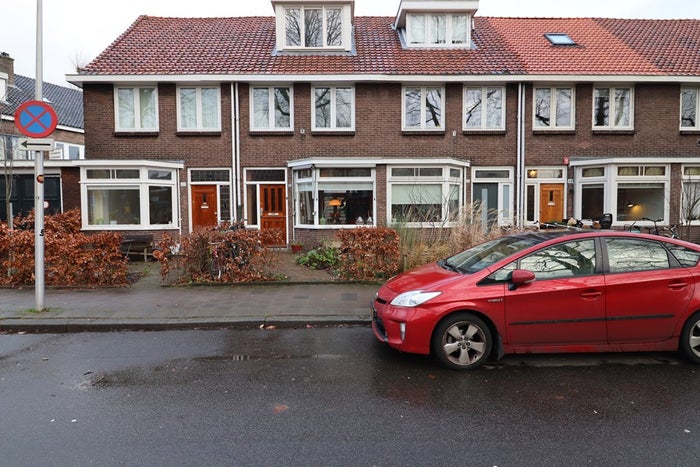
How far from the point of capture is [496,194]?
15531 mm

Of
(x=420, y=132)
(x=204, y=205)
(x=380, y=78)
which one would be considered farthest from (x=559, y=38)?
(x=204, y=205)

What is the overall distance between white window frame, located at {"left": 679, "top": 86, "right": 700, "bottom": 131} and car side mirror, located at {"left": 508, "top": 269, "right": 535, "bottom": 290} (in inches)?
559

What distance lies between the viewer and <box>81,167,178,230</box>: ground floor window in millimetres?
13602

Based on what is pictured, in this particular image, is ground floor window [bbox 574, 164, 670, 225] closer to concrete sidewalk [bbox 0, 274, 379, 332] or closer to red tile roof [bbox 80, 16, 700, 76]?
red tile roof [bbox 80, 16, 700, 76]

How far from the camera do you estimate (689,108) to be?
1547 cm

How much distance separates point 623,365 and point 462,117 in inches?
448

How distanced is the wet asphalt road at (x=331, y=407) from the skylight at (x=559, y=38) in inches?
594

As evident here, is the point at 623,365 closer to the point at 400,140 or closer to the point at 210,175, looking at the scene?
the point at 400,140

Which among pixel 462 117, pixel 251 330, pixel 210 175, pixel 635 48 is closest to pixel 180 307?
pixel 251 330

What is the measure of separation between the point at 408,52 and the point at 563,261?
42.6ft

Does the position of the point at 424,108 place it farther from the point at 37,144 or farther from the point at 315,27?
the point at 37,144

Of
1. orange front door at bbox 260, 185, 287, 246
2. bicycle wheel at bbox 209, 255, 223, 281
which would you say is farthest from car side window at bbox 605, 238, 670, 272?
orange front door at bbox 260, 185, 287, 246

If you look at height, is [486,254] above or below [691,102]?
below

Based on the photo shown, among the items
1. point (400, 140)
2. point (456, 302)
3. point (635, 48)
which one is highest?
point (635, 48)
